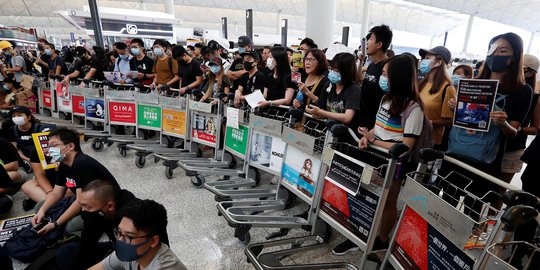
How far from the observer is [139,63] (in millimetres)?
5266

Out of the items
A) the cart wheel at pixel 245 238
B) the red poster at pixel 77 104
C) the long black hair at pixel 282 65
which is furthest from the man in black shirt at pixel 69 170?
the red poster at pixel 77 104

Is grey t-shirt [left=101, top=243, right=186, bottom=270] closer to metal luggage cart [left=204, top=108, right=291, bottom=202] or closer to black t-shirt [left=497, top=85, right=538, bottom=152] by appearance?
metal luggage cart [left=204, top=108, right=291, bottom=202]

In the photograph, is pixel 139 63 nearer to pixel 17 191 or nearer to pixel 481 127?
pixel 17 191

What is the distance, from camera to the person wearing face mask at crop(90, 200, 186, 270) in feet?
4.87

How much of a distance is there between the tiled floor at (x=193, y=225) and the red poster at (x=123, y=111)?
2.86 feet

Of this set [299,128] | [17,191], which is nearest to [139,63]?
[17,191]

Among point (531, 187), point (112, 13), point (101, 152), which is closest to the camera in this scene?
point (531, 187)

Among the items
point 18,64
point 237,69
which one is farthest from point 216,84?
point 18,64

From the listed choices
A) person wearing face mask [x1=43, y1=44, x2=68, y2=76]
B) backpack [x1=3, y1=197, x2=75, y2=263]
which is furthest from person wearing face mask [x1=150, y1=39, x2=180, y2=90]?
person wearing face mask [x1=43, y1=44, x2=68, y2=76]

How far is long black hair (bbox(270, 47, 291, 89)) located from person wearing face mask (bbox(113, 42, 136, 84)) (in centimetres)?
310

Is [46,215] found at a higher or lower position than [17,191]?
higher

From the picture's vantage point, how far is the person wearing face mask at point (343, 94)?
92.7 inches

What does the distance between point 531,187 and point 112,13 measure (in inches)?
622

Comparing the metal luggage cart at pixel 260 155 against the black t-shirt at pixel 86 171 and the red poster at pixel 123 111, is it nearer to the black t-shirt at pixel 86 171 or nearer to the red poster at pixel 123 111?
the black t-shirt at pixel 86 171
